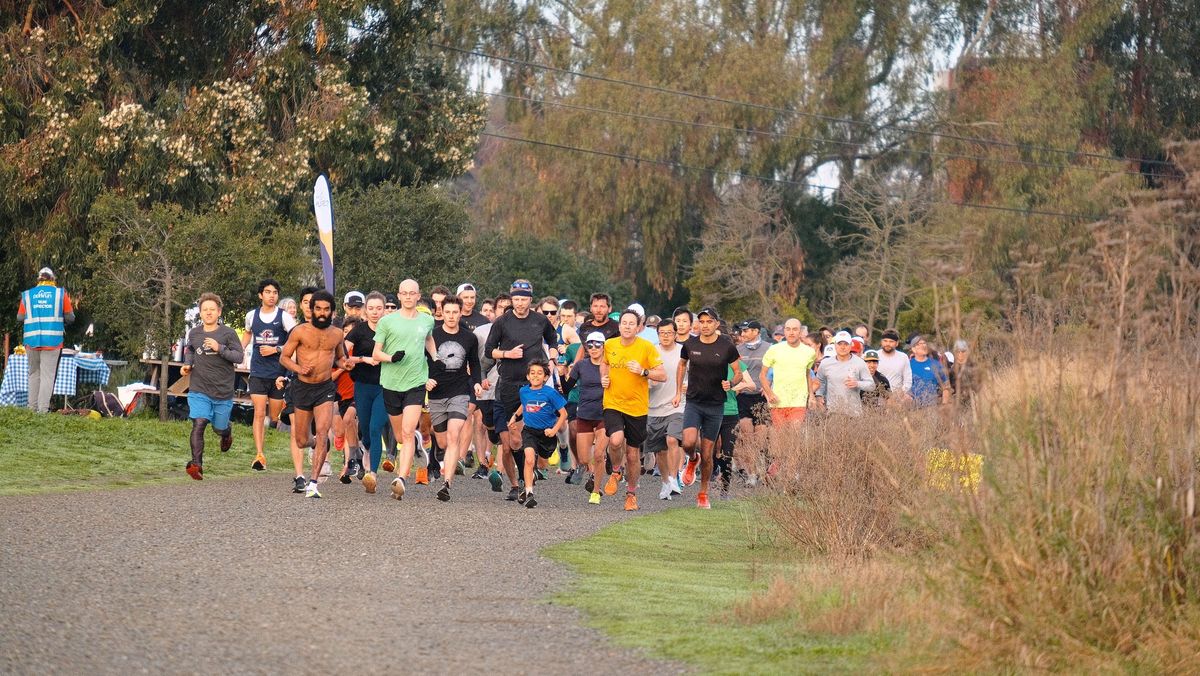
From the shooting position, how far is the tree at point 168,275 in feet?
81.0

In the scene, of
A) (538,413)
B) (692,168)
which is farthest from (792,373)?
(692,168)

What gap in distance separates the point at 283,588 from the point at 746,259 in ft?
127

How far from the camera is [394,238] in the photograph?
30531 millimetres

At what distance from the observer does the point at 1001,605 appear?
745 centimetres

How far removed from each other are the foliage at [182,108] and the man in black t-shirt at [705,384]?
13.4 metres

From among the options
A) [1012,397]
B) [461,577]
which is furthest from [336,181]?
[1012,397]

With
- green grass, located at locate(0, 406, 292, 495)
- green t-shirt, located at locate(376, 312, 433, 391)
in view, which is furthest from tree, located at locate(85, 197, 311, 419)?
green t-shirt, located at locate(376, 312, 433, 391)

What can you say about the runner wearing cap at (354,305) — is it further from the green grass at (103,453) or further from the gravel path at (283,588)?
the gravel path at (283,588)

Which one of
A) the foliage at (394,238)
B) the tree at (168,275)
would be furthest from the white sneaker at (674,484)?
the foliage at (394,238)

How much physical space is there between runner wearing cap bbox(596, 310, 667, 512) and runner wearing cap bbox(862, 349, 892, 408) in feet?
6.36

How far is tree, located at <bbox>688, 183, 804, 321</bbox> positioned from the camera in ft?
155

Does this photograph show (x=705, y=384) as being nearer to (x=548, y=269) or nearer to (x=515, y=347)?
(x=515, y=347)

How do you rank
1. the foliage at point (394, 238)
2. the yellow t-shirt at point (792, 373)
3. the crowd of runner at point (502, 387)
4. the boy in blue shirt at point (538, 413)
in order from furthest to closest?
the foliage at point (394, 238) → the yellow t-shirt at point (792, 373) → the boy in blue shirt at point (538, 413) → the crowd of runner at point (502, 387)

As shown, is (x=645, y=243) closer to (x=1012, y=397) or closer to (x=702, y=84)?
(x=702, y=84)
